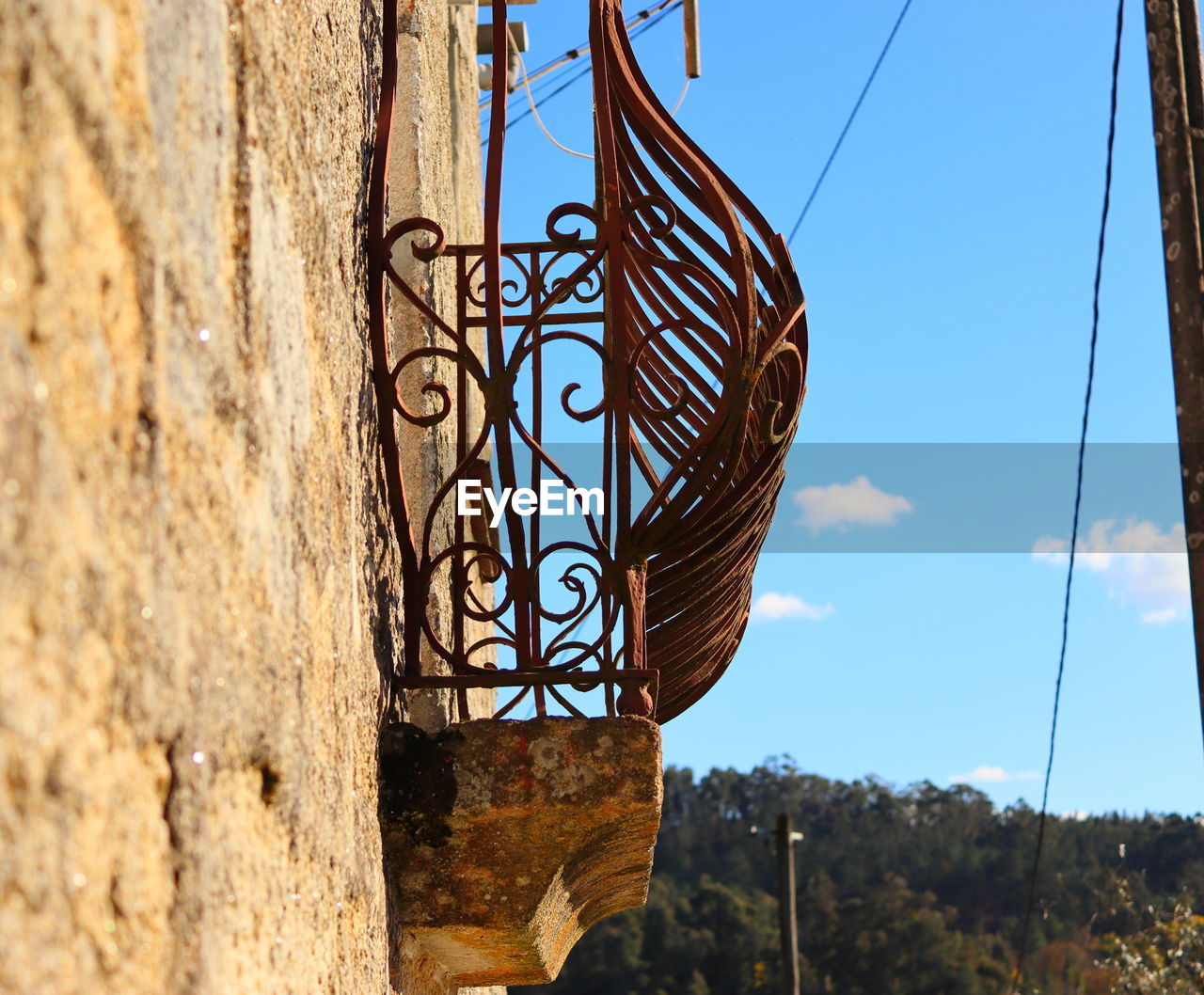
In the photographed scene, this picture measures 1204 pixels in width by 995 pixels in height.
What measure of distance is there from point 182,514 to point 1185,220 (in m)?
3.29

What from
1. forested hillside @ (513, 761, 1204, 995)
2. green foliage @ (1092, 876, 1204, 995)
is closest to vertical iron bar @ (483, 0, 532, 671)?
green foliage @ (1092, 876, 1204, 995)

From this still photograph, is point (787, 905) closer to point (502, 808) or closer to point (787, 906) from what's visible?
point (787, 906)

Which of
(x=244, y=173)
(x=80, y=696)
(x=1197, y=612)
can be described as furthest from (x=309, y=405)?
(x=1197, y=612)

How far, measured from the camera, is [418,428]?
2.99 metres

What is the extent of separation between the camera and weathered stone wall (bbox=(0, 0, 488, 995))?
4.05 ft

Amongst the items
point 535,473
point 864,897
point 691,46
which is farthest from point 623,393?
point 864,897

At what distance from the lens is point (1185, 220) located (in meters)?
4.04

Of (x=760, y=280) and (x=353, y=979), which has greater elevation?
(x=760, y=280)

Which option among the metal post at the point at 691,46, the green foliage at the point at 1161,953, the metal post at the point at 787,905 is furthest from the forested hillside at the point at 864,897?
the metal post at the point at 691,46

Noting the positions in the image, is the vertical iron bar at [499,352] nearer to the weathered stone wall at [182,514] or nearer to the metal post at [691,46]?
the weathered stone wall at [182,514]

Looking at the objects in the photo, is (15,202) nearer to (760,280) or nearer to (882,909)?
(760,280)

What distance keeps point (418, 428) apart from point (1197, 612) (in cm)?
213

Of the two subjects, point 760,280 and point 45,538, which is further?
point 760,280

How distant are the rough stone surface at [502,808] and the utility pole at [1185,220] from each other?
198 centimetres
